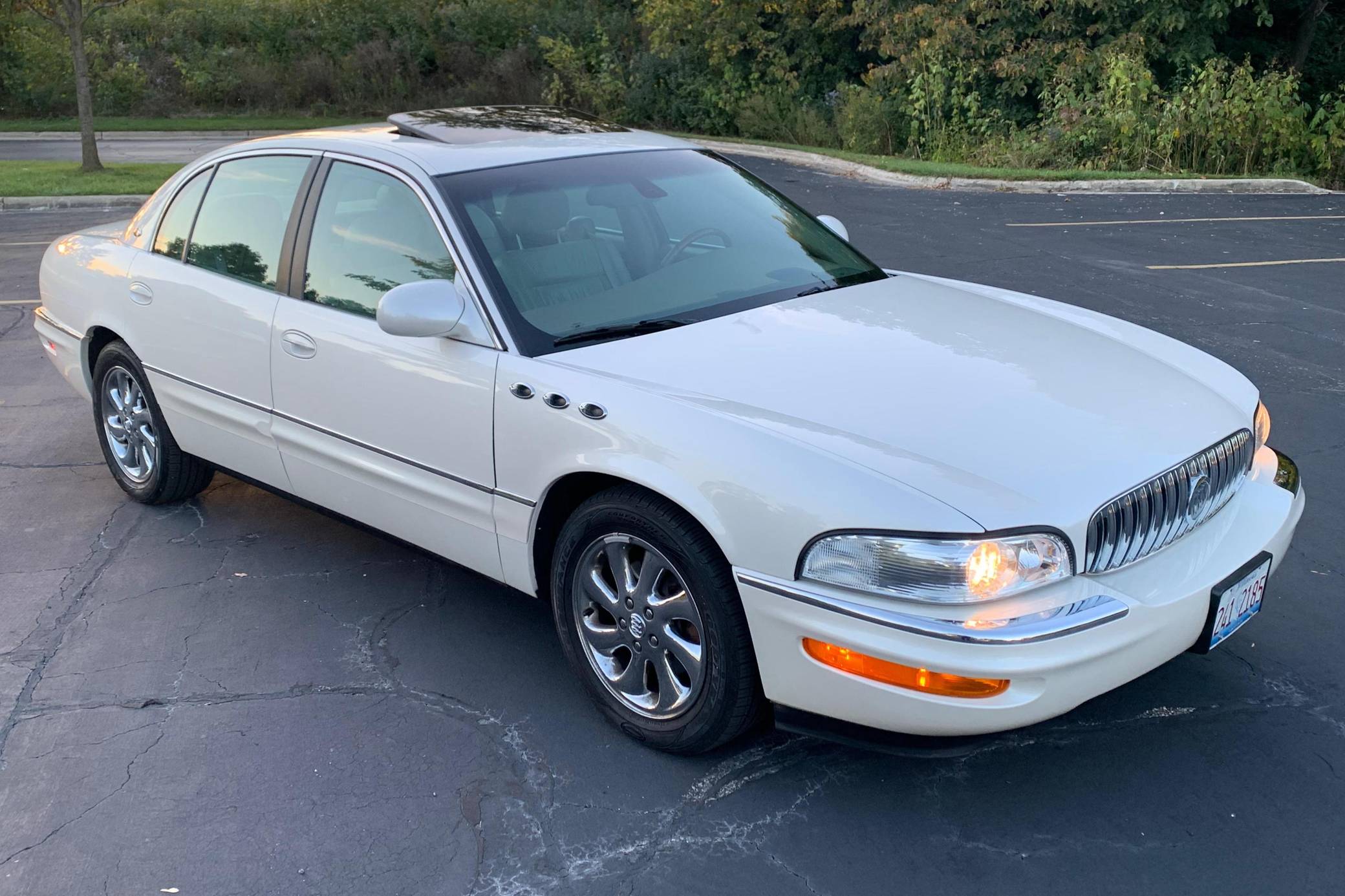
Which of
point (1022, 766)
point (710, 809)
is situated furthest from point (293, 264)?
point (1022, 766)

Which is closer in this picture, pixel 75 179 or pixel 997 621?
pixel 997 621

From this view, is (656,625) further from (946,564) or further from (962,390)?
(962,390)

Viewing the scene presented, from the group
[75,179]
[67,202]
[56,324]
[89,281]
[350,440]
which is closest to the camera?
[350,440]

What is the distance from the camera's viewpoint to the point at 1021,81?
2138cm

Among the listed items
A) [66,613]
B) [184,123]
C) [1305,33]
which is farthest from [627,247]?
[184,123]

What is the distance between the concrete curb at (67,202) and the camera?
1545 cm

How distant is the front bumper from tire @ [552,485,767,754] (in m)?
0.12

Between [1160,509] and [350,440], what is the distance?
2.52m

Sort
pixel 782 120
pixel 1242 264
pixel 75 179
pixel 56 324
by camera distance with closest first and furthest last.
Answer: pixel 56 324, pixel 1242 264, pixel 75 179, pixel 782 120

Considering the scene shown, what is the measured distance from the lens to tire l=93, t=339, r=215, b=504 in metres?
5.03

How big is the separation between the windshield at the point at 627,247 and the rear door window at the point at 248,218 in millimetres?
858

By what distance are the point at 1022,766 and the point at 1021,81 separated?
20317mm

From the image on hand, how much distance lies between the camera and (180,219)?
16.0 feet

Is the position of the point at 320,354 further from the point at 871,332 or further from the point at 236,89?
the point at 236,89
